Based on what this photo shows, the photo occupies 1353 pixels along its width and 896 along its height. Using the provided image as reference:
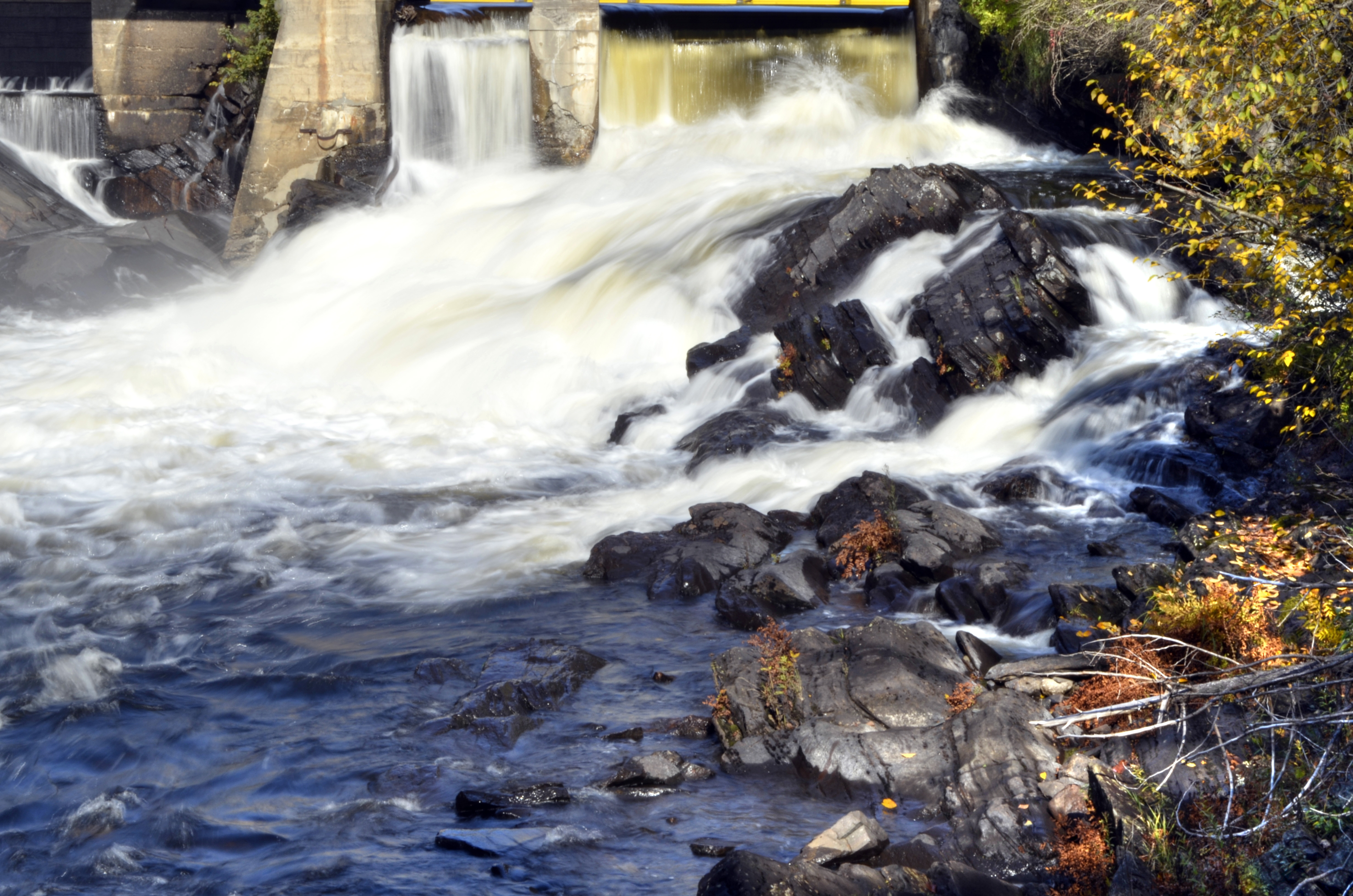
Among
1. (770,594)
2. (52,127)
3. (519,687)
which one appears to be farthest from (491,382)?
(52,127)

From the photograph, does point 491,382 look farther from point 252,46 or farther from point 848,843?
point 252,46

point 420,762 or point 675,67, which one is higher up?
point 675,67

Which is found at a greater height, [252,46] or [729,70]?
[252,46]

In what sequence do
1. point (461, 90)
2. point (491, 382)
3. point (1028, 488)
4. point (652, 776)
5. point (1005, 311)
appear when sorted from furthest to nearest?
point (461, 90) → point (491, 382) → point (1005, 311) → point (1028, 488) → point (652, 776)

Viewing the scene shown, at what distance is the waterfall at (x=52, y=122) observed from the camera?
916 inches

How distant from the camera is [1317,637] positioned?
17.6 ft

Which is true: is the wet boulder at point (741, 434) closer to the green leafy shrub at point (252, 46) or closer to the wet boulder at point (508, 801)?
the wet boulder at point (508, 801)

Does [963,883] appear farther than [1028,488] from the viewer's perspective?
No

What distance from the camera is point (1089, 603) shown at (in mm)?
7098

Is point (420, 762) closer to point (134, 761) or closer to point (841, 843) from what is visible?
point (134, 761)

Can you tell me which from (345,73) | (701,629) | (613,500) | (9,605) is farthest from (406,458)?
(345,73)

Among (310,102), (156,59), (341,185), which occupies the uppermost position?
(156,59)

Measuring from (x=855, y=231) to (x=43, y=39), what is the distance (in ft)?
64.5

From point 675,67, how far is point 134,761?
1713 cm
